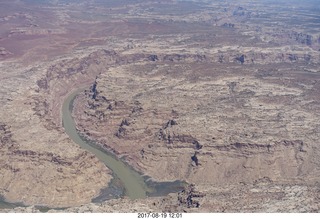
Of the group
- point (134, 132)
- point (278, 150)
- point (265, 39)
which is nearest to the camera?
point (278, 150)

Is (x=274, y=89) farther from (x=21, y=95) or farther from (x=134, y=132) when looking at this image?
(x=21, y=95)

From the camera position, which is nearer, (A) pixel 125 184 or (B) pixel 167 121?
(A) pixel 125 184

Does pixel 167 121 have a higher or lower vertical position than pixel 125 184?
higher

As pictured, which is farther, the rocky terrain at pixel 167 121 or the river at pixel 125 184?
the river at pixel 125 184

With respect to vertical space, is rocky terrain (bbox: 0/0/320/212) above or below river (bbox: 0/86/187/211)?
above

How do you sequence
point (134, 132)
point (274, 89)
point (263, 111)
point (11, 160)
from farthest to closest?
point (274, 89), point (263, 111), point (134, 132), point (11, 160)

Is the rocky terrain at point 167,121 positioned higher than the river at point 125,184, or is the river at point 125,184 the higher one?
the rocky terrain at point 167,121

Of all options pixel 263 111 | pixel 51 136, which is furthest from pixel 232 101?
pixel 51 136

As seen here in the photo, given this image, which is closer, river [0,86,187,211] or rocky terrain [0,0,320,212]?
rocky terrain [0,0,320,212]
